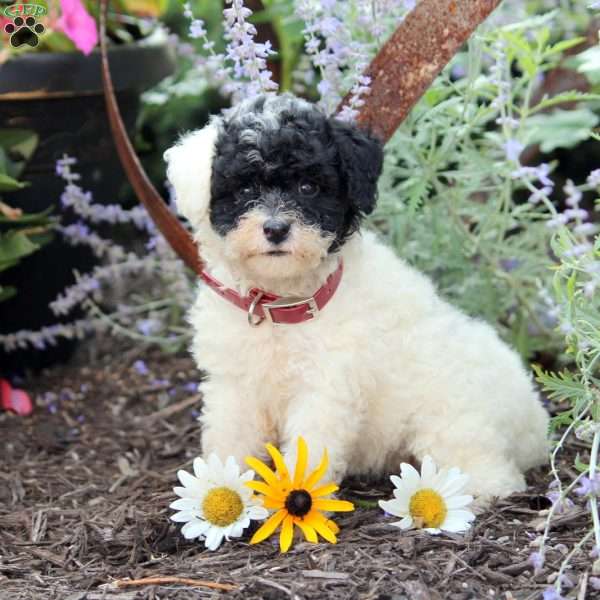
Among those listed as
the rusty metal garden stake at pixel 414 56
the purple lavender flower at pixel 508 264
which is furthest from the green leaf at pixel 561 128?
the rusty metal garden stake at pixel 414 56

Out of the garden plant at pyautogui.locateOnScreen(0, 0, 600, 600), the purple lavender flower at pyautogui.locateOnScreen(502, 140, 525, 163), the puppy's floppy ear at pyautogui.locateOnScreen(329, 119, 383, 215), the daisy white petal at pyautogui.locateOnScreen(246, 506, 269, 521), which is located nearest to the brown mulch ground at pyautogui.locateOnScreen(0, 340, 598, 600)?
the garden plant at pyautogui.locateOnScreen(0, 0, 600, 600)

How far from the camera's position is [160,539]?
3820 mm

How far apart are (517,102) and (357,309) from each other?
3211mm

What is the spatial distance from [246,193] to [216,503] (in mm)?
1108

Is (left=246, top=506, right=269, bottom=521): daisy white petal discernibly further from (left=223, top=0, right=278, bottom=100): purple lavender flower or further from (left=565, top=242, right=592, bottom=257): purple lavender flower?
(left=223, top=0, right=278, bottom=100): purple lavender flower

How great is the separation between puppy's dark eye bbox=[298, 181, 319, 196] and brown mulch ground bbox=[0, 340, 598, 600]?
1226 millimetres

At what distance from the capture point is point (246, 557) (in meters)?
3.55

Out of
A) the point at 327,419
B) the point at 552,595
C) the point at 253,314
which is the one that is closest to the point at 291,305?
the point at 253,314

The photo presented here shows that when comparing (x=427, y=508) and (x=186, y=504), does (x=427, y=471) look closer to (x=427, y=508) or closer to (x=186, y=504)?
(x=427, y=508)

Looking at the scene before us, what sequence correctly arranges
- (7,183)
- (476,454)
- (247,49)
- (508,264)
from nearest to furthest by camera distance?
(476,454) → (247,49) → (7,183) → (508,264)

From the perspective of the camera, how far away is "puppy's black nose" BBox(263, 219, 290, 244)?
342cm

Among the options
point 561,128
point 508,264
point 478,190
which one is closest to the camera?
point 478,190

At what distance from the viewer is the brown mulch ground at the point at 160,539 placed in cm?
326

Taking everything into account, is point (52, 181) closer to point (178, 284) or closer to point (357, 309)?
point (178, 284)
